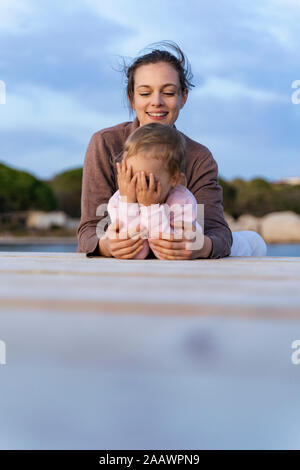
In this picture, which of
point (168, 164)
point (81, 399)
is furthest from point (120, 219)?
point (81, 399)

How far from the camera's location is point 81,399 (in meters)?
0.57

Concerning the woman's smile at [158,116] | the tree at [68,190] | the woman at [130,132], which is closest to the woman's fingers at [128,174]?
the woman at [130,132]

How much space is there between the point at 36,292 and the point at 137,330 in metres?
0.35

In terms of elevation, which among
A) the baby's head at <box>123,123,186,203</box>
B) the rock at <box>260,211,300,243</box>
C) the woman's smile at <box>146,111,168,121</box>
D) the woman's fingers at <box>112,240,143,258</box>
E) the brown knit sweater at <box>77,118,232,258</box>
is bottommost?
the woman's fingers at <box>112,240,143,258</box>

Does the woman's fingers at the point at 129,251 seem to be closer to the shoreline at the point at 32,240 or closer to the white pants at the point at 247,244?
the white pants at the point at 247,244

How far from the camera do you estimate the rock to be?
26859 millimetres

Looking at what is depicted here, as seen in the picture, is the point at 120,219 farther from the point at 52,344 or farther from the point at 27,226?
the point at 27,226

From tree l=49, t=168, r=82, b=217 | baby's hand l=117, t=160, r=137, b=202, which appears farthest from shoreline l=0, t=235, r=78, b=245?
baby's hand l=117, t=160, r=137, b=202

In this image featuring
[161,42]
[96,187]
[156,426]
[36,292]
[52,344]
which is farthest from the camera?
[161,42]

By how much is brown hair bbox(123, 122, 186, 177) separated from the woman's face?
607 millimetres

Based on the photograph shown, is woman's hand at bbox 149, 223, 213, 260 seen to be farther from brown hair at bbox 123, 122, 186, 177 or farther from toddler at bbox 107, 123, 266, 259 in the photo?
brown hair at bbox 123, 122, 186, 177

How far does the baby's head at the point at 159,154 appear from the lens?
79.4 inches

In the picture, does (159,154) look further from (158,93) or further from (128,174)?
(158,93)

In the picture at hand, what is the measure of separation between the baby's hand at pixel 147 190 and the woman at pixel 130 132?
0.48 meters
